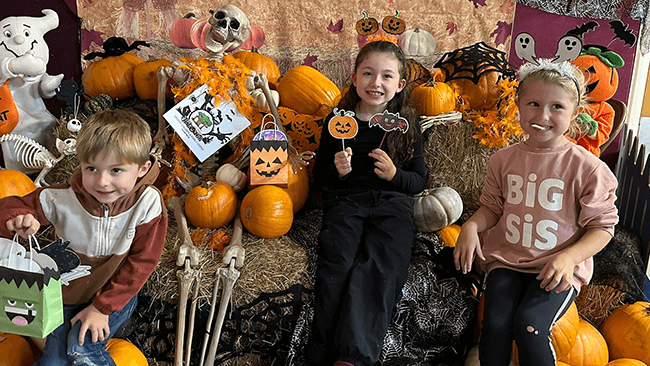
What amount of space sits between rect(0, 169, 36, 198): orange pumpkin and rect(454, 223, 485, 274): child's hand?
7.35ft

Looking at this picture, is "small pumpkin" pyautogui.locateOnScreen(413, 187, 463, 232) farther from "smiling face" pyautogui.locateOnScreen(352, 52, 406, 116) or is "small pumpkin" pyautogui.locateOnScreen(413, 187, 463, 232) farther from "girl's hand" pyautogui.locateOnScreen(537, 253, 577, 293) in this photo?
"girl's hand" pyautogui.locateOnScreen(537, 253, 577, 293)

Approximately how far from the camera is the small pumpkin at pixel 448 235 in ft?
8.75

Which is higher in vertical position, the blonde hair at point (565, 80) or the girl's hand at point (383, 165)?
the blonde hair at point (565, 80)

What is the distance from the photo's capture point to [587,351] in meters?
2.40

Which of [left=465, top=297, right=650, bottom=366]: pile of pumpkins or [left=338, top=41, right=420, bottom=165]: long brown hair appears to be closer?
[left=465, top=297, right=650, bottom=366]: pile of pumpkins

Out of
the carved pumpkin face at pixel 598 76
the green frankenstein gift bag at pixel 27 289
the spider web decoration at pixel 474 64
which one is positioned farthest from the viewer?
the carved pumpkin face at pixel 598 76

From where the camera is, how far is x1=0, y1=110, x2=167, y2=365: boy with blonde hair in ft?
5.81

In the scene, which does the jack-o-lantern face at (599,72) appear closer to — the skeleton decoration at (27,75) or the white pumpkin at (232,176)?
the white pumpkin at (232,176)

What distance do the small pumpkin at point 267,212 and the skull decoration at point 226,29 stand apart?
2.70 ft

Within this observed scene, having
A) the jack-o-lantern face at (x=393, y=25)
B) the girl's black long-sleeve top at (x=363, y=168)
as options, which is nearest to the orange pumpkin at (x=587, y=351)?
the girl's black long-sleeve top at (x=363, y=168)

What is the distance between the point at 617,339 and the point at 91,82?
3.29 metres

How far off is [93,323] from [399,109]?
169 cm

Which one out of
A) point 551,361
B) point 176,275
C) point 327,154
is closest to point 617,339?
point 551,361

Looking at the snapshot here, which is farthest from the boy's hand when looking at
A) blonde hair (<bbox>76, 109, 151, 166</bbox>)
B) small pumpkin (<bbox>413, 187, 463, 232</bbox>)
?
small pumpkin (<bbox>413, 187, 463, 232</bbox>)
